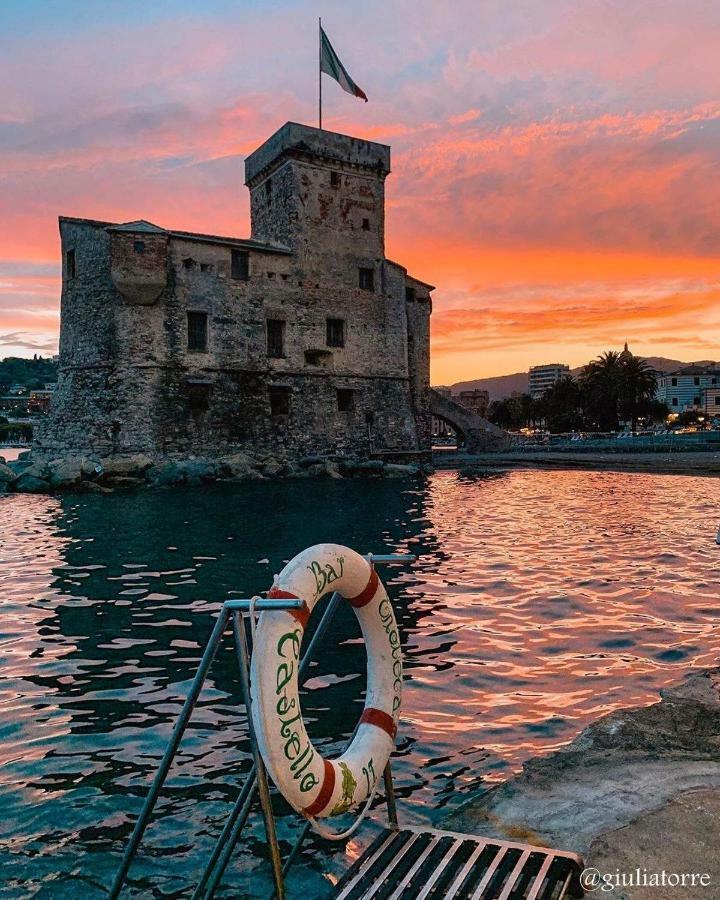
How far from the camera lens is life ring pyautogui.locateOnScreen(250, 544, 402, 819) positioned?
3035 millimetres

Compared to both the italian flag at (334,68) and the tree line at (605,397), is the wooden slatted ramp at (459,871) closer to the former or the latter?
the italian flag at (334,68)

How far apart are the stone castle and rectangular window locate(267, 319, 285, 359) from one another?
11 cm

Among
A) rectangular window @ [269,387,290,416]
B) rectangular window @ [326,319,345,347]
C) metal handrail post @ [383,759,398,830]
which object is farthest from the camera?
rectangular window @ [326,319,345,347]

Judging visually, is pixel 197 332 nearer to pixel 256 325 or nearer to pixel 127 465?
pixel 256 325

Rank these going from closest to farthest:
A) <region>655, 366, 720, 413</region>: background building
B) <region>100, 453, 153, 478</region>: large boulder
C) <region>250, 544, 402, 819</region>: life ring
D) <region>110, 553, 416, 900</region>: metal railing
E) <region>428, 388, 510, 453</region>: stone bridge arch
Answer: <region>250, 544, 402, 819</region>: life ring < <region>110, 553, 416, 900</region>: metal railing < <region>100, 453, 153, 478</region>: large boulder < <region>428, 388, 510, 453</region>: stone bridge arch < <region>655, 366, 720, 413</region>: background building

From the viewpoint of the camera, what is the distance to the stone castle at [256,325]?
29156mm

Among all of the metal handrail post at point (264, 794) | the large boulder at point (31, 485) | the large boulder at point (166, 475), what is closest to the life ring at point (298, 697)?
the metal handrail post at point (264, 794)

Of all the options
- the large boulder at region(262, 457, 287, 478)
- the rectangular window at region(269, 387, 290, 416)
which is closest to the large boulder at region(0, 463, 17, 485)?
the large boulder at region(262, 457, 287, 478)

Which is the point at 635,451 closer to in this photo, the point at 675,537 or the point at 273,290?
the point at 273,290

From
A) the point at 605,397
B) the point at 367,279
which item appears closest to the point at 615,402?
the point at 605,397

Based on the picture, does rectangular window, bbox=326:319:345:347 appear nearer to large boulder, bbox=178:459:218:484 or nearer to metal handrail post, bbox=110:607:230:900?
large boulder, bbox=178:459:218:484

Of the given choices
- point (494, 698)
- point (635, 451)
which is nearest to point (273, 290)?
point (635, 451)

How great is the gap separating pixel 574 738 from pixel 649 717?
1.98 feet

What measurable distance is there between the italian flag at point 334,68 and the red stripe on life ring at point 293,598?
1336 inches
